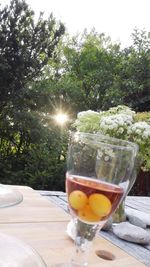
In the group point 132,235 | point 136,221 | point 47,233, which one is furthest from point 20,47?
point 47,233

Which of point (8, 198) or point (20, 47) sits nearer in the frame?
point (8, 198)

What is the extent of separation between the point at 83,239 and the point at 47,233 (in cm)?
18

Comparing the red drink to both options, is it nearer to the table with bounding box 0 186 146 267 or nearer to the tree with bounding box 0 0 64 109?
the table with bounding box 0 186 146 267

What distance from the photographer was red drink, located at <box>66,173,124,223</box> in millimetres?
515

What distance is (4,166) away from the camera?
5.28 metres

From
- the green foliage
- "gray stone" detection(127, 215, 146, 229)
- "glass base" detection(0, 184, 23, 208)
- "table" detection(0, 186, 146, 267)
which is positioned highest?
the green foliage

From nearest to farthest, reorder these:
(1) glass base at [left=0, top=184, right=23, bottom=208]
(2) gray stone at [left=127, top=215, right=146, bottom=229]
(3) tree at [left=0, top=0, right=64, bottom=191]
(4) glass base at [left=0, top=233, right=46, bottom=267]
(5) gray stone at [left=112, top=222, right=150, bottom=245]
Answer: (4) glass base at [left=0, top=233, right=46, bottom=267], (1) glass base at [left=0, top=184, right=23, bottom=208], (5) gray stone at [left=112, top=222, right=150, bottom=245], (2) gray stone at [left=127, top=215, right=146, bottom=229], (3) tree at [left=0, top=0, right=64, bottom=191]

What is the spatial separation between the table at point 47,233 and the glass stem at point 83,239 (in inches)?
2.4

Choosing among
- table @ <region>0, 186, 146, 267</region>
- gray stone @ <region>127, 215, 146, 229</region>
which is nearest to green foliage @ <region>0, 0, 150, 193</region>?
gray stone @ <region>127, 215, 146, 229</region>

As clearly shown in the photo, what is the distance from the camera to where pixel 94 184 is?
0.53 meters

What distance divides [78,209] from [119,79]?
900cm

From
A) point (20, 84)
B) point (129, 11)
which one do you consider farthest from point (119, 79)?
point (20, 84)

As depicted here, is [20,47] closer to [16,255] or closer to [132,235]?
[132,235]

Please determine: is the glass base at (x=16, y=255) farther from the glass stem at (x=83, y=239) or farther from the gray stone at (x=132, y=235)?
the gray stone at (x=132, y=235)
